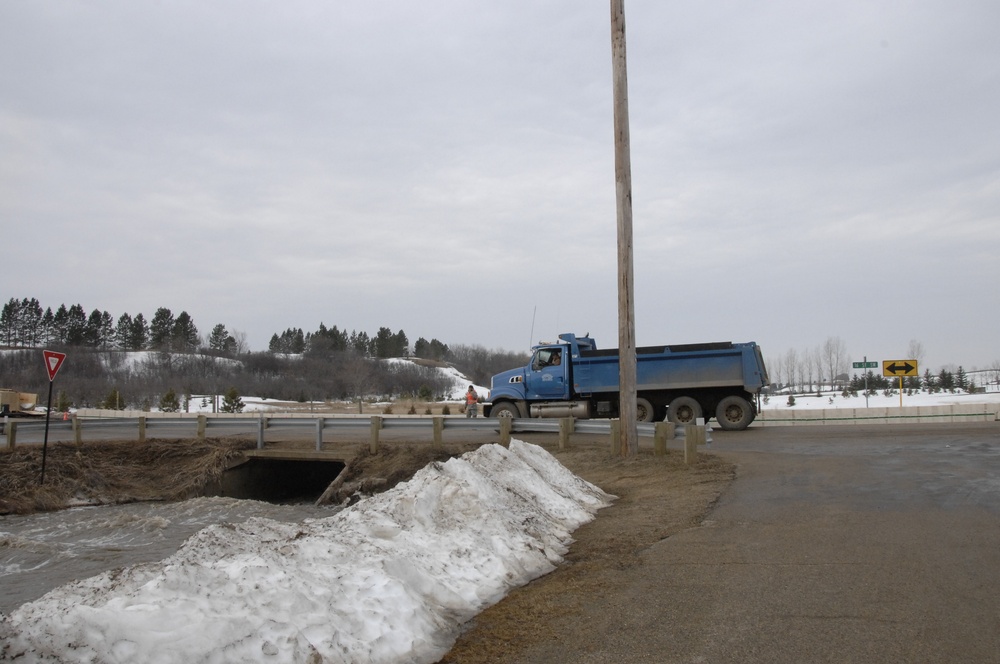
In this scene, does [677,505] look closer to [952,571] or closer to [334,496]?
[952,571]

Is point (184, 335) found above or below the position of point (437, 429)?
above

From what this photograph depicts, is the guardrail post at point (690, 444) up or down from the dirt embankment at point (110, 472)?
up

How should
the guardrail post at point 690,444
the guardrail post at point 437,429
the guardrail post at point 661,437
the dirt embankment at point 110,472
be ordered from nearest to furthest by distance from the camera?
1. the guardrail post at point 690,444
2. the guardrail post at point 661,437
3. the dirt embankment at point 110,472
4. the guardrail post at point 437,429

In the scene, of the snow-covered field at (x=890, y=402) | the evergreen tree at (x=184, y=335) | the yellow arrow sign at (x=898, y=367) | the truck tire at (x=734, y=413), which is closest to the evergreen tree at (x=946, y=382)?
the snow-covered field at (x=890, y=402)

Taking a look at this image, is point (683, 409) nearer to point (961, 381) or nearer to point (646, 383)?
point (646, 383)

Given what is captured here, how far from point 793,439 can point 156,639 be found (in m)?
19.5

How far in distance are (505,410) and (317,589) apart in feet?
71.0

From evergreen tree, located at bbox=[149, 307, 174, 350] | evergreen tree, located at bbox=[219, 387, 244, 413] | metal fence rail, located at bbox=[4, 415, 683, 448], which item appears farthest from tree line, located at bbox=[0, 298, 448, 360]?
metal fence rail, located at bbox=[4, 415, 683, 448]

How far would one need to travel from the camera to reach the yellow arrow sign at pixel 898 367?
36594mm

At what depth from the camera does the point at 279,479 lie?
2252 cm

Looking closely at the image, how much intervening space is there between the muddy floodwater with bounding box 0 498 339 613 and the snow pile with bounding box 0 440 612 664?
5.12 meters

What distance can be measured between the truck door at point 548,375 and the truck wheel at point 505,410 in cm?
71

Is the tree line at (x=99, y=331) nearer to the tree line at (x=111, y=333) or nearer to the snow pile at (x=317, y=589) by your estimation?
the tree line at (x=111, y=333)

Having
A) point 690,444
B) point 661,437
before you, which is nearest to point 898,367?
point 661,437
